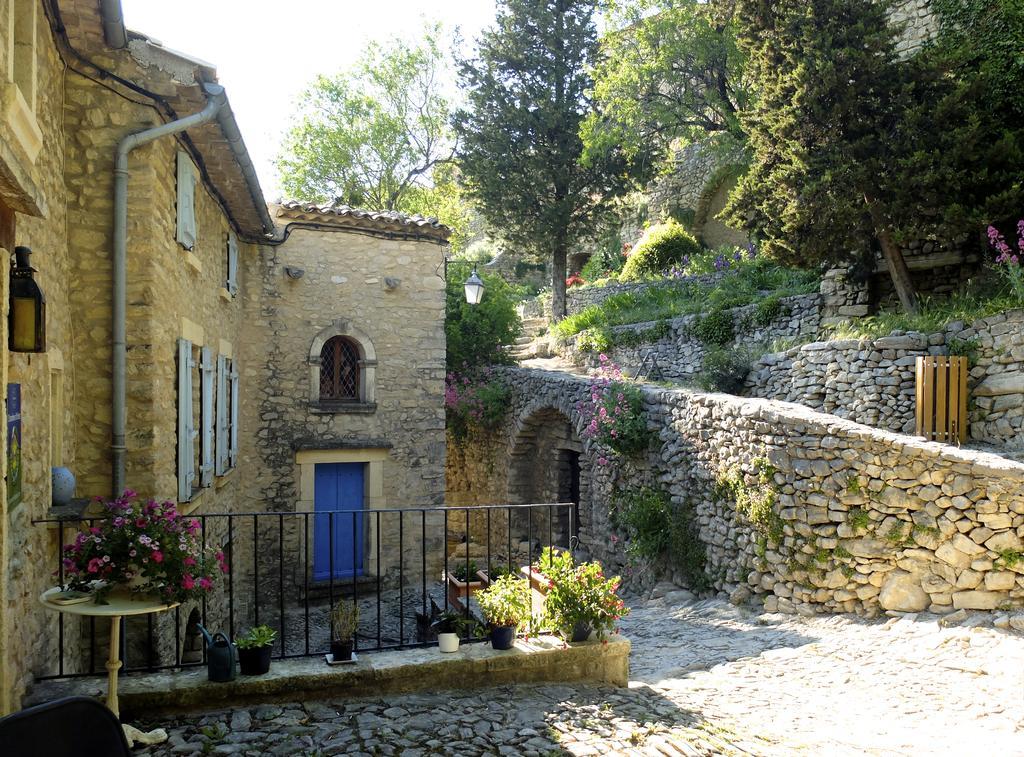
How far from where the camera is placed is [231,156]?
6.59 meters

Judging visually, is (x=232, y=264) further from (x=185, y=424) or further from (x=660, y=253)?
(x=660, y=253)

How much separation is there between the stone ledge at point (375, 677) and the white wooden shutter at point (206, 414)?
9.49 ft

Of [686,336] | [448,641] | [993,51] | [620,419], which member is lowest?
[448,641]

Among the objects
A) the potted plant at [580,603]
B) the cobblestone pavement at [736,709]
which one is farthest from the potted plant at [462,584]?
the potted plant at [580,603]

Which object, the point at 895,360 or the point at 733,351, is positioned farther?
the point at 733,351

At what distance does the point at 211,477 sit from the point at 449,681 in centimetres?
391

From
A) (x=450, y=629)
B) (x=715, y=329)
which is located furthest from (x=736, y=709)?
(x=715, y=329)

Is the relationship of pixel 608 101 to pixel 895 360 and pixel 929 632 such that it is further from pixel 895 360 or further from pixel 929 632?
pixel 929 632

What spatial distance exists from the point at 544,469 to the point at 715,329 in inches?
173

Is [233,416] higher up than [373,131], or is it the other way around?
[373,131]

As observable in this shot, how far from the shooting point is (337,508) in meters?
11.0

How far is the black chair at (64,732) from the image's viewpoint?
2205mm

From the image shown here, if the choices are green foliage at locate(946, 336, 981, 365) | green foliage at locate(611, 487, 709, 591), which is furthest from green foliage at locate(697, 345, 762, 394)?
green foliage at locate(946, 336, 981, 365)

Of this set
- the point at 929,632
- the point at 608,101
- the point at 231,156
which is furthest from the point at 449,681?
the point at 608,101
